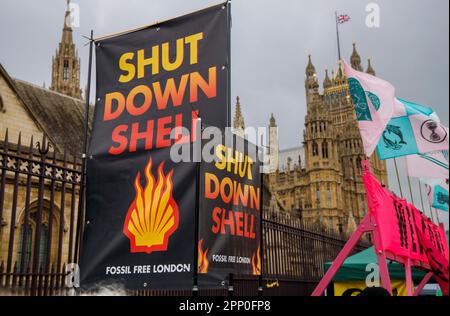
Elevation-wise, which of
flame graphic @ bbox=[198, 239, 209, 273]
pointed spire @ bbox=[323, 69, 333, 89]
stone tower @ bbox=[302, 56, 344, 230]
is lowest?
flame graphic @ bbox=[198, 239, 209, 273]

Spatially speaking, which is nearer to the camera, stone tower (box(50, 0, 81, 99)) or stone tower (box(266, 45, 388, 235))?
stone tower (box(50, 0, 81, 99))

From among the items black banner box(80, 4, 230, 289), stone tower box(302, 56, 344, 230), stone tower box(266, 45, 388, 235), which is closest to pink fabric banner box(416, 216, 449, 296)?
black banner box(80, 4, 230, 289)

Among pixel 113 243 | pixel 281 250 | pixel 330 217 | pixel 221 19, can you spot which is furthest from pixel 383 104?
pixel 330 217

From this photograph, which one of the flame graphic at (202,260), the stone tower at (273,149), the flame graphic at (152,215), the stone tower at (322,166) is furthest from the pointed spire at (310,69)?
the flame graphic at (202,260)

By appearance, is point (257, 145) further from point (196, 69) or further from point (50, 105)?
point (50, 105)

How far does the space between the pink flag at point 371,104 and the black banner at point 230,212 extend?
8.07 ft

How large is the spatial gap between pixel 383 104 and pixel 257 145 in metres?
2.75

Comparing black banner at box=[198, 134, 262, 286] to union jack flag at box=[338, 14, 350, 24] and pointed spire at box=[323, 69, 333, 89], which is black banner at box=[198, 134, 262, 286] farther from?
pointed spire at box=[323, 69, 333, 89]

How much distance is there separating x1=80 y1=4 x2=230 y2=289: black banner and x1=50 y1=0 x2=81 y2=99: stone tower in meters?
45.9

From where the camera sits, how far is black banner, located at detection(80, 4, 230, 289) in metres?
4.09

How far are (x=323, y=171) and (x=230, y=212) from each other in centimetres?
7349

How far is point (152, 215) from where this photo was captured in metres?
4.20

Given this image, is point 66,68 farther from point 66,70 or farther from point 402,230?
point 402,230

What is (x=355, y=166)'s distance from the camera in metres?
87.6
